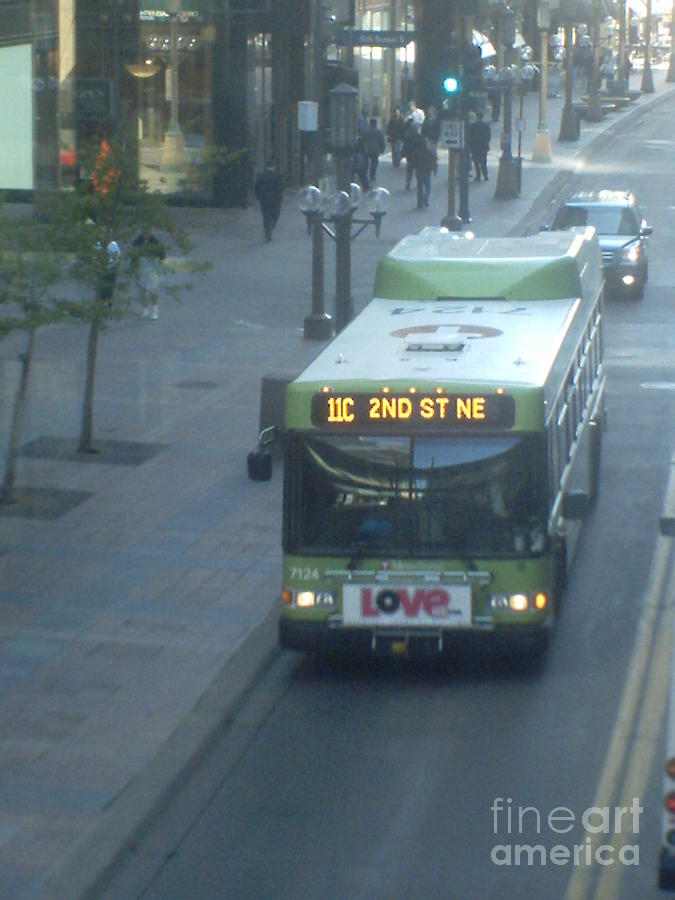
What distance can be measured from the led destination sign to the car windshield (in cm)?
2072

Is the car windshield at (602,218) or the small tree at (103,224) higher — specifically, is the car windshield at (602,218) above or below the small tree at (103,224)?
below

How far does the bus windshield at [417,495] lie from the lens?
11.1m

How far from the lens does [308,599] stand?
11.4 m

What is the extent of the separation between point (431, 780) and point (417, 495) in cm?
215

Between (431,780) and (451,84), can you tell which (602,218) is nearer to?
(451,84)

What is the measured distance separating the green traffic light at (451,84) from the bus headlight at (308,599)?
21.4 meters

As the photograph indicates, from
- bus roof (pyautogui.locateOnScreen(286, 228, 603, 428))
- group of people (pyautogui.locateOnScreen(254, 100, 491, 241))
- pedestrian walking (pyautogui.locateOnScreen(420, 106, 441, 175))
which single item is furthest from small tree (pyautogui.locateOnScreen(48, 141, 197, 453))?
pedestrian walking (pyautogui.locateOnScreen(420, 106, 441, 175))

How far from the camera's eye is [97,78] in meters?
40.3

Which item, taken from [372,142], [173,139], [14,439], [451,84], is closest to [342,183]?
[14,439]

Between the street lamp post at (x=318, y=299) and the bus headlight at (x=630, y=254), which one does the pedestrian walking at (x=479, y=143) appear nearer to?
the bus headlight at (x=630, y=254)

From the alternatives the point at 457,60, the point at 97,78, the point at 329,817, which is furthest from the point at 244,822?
the point at 97,78

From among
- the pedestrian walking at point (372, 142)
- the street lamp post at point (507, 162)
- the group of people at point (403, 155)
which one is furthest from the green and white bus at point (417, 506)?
the pedestrian walking at point (372, 142)

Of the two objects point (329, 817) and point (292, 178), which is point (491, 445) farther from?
point (292, 178)

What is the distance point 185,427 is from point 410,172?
86.3 feet
